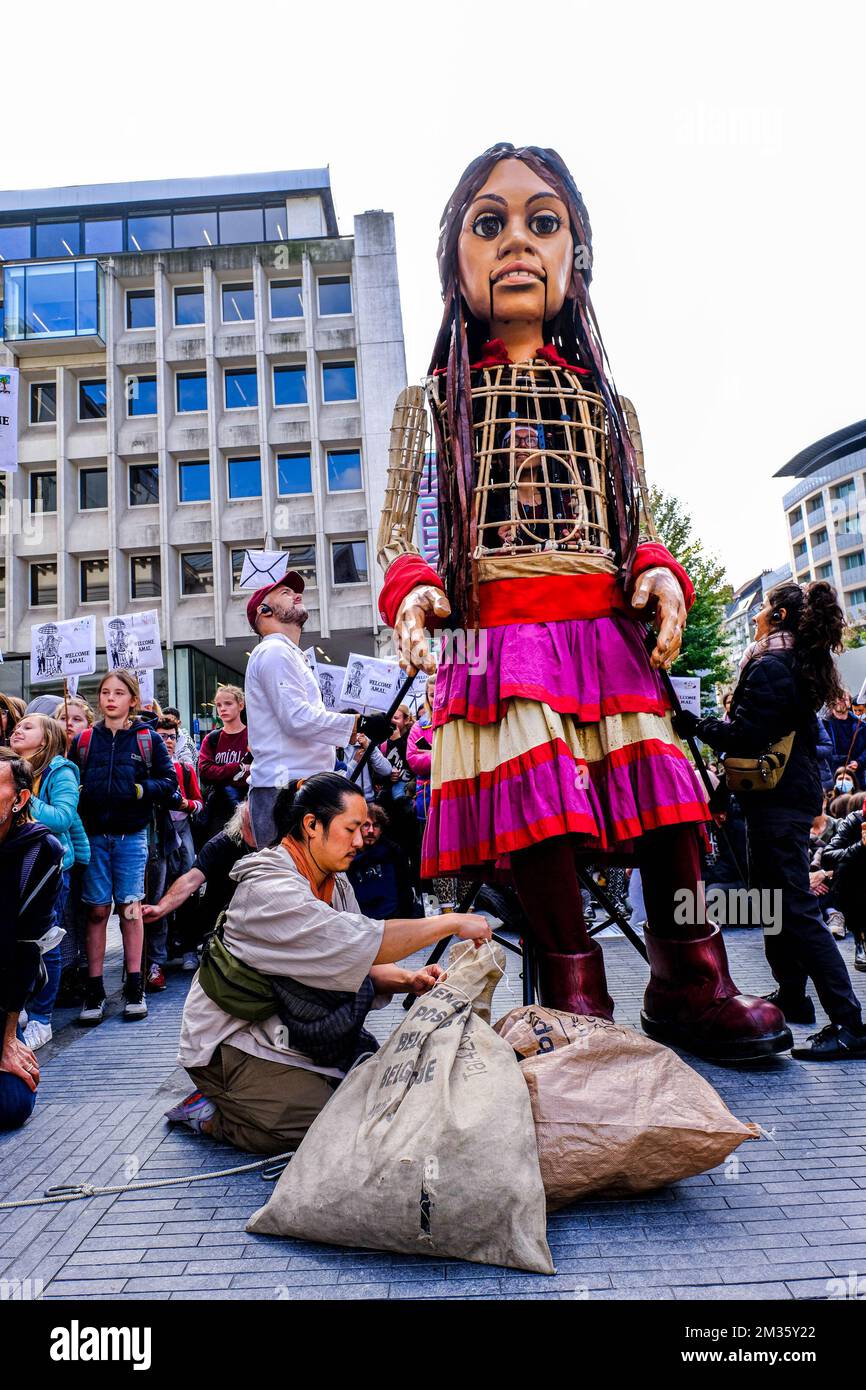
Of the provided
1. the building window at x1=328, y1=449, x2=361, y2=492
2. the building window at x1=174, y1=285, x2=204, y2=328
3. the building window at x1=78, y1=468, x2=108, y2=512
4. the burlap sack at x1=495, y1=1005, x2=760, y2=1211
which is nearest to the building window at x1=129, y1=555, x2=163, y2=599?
the building window at x1=78, y1=468, x2=108, y2=512

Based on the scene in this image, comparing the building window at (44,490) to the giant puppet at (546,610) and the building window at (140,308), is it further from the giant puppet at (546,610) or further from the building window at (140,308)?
the giant puppet at (546,610)

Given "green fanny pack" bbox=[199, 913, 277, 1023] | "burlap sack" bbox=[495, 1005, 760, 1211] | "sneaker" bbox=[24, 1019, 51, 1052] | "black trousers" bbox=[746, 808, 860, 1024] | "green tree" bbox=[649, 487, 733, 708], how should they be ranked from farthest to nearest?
1. "green tree" bbox=[649, 487, 733, 708]
2. "sneaker" bbox=[24, 1019, 51, 1052]
3. "black trousers" bbox=[746, 808, 860, 1024]
4. "green fanny pack" bbox=[199, 913, 277, 1023]
5. "burlap sack" bbox=[495, 1005, 760, 1211]

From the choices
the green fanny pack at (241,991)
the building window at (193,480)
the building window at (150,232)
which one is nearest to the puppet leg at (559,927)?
the green fanny pack at (241,991)

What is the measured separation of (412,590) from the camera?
2.98 meters

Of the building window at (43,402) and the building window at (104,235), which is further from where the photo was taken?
the building window at (104,235)

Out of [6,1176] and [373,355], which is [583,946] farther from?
[373,355]

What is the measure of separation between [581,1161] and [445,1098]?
35 centimetres

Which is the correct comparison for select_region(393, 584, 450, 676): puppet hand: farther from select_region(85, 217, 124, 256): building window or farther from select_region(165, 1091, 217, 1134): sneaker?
select_region(85, 217, 124, 256): building window

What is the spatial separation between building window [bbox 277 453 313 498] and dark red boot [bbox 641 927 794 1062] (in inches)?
867

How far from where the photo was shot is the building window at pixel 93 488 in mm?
24250

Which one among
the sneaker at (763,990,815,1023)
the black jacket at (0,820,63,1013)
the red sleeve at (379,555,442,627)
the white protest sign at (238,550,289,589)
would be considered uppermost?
the white protest sign at (238,550,289,589)

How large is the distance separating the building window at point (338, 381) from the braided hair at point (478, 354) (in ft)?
70.9

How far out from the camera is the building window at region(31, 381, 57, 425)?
2444 cm

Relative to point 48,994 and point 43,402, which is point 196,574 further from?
point 48,994
